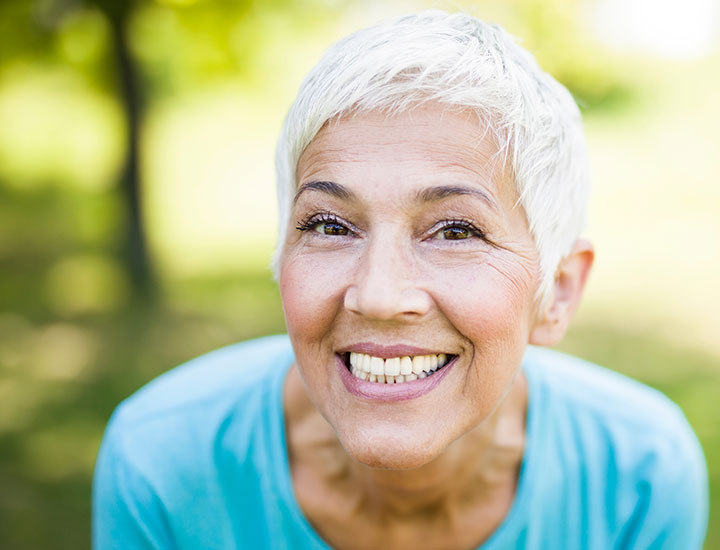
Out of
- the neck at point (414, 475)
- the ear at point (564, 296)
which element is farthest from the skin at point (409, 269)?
the neck at point (414, 475)

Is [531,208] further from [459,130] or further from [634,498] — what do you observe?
[634,498]

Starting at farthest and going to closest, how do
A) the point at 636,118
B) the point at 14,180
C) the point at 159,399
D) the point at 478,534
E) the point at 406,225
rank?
the point at 636,118 → the point at 14,180 → the point at 159,399 → the point at 478,534 → the point at 406,225

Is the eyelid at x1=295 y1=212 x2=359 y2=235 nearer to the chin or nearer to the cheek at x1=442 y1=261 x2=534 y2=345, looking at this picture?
the cheek at x1=442 y1=261 x2=534 y2=345

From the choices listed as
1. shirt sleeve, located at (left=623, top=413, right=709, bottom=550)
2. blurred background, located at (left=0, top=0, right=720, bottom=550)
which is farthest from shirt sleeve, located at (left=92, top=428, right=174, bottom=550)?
blurred background, located at (left=0, top=0, right=720, bottom=550)

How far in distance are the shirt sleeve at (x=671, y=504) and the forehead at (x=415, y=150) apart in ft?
3.40

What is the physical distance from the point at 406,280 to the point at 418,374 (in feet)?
0.79

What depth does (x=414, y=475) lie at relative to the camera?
2051 mm

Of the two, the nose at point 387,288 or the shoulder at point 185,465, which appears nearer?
the nose at point 387,288

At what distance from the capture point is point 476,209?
1.68 meters

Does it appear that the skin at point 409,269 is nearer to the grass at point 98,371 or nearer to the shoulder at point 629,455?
the shoulder at point 629,455

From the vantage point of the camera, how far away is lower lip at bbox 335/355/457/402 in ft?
5.58

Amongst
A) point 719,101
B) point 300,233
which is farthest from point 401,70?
point 719,101

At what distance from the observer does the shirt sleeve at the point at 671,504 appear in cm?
210

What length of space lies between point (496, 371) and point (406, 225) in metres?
0.41
